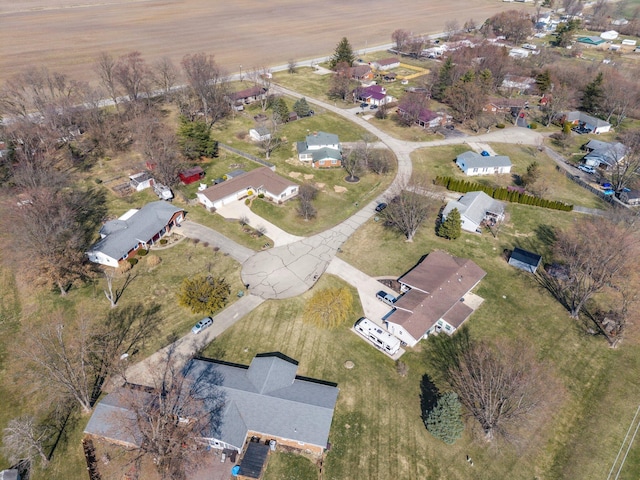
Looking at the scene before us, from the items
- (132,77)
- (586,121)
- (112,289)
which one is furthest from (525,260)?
(132,77)

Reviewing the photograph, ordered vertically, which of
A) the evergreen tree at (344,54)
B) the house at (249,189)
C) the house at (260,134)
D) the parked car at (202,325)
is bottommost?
the parked car at (202,325)

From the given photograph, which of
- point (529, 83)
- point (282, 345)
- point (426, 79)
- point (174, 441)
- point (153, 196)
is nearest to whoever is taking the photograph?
point (174, 441)

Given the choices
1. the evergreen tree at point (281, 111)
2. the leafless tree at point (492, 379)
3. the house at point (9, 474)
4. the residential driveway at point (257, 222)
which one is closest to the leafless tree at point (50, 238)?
Result: the residential driveway at point (257, 222)

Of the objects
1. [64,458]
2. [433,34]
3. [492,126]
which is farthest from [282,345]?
[433,34]

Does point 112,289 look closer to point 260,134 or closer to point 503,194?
point 260,134

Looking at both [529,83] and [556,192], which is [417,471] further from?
[529,83]

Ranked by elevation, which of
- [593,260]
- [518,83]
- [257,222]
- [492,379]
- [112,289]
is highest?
[518,83]

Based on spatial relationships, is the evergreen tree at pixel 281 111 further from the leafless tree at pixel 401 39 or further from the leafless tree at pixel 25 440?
the leafless tree at pixel 401 39
